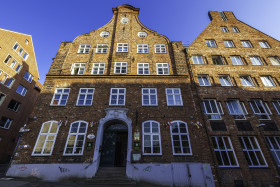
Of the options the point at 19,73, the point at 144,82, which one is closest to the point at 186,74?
the point at 144,82

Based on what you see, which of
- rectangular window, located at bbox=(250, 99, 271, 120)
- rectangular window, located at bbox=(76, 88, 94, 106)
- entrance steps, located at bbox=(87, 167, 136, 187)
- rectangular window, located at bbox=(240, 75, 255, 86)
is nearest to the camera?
entrance steps, located at bbox=(87, 167, 136, 187)

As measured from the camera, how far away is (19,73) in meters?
22.2

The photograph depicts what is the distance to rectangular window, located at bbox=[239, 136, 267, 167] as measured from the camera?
10.6 meters

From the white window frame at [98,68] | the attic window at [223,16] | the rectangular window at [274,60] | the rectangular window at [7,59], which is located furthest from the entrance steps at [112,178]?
the attic window at [223,16]

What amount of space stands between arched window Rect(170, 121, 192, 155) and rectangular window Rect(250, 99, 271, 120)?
7290 mm

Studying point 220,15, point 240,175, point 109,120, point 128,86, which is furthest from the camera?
point 220,15

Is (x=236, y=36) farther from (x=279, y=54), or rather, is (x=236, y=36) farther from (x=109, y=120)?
(x=109, y=120)

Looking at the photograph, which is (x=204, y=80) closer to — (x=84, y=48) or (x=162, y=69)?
(x=162, y=69)

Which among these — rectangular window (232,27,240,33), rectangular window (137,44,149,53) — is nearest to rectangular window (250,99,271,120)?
rectangular window (232,27,240,33)

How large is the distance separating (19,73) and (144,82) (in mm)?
22240

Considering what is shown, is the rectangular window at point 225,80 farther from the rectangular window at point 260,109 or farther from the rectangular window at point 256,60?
the rectangular window at point 256,60

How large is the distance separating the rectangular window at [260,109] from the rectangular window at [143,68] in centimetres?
1091

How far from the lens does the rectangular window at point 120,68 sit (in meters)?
14.8

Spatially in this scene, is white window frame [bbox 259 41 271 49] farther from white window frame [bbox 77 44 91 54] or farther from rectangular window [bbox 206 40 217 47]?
white window frame [bbox 77 44 91 54]
